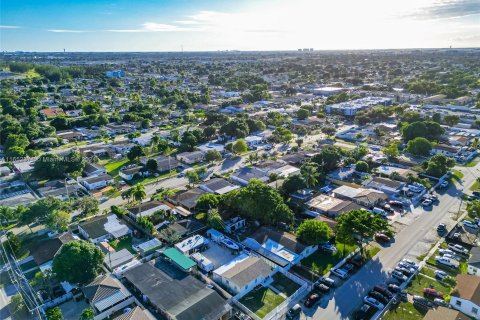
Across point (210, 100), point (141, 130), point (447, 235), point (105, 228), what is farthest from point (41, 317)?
point (210, 100)

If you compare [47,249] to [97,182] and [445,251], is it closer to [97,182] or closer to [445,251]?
[97,182]

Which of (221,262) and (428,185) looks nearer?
(221,262)

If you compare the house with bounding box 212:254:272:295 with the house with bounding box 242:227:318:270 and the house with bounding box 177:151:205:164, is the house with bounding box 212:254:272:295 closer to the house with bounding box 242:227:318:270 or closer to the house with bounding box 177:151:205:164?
the house with bounding box 242:227:318:270

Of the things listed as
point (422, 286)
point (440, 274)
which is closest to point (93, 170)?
point (422, 286)

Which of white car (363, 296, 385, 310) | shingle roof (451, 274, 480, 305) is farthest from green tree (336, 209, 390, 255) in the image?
shingle roof (451, 274, 480, 305)

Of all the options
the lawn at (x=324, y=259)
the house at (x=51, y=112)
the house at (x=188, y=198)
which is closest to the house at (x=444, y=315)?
the lawn at (x=324, y=259)

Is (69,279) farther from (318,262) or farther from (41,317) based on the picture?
(318,262)
